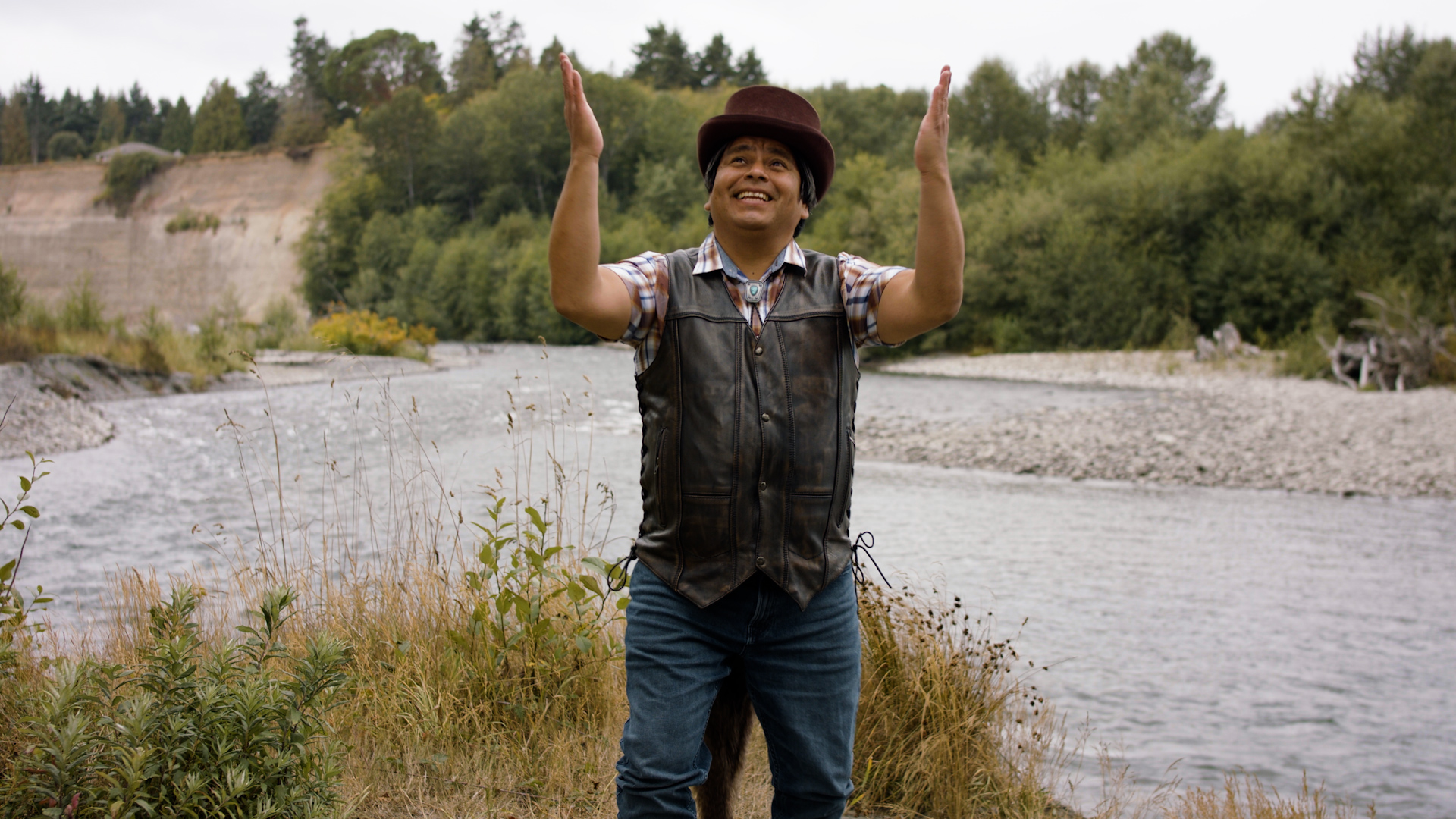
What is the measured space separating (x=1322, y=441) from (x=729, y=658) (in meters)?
18.0


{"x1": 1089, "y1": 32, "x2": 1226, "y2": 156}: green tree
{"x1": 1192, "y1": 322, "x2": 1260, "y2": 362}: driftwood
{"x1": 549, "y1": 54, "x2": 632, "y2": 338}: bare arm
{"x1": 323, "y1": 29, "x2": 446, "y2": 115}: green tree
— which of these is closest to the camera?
{"x1": 549, "y1": 54, "x2": 632, "y2": 338}: bare arm

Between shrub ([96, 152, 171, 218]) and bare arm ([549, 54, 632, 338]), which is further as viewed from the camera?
shrub ([96, 152, 171, 218])

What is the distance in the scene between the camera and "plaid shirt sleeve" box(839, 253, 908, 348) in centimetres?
229

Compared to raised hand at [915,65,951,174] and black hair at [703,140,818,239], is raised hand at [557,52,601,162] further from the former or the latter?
raised hand at [915,65,951,174]

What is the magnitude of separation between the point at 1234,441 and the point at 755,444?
17.9 m

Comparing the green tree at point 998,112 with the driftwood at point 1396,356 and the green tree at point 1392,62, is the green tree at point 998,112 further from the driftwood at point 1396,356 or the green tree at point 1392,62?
the driftwood at point 1396,356

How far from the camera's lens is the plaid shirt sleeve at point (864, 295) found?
229 cm

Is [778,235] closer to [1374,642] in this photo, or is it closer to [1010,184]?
[1374,642]

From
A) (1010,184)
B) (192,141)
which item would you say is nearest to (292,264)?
(192,141)

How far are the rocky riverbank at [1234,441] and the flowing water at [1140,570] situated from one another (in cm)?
86

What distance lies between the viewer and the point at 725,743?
2492 mm

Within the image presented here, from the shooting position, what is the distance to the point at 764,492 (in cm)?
221

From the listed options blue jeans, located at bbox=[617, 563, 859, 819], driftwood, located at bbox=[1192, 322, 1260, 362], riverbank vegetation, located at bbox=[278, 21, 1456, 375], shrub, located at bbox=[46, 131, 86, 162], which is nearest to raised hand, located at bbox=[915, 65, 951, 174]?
blue jeans, located at bbox=[617, 563, 859, 819]

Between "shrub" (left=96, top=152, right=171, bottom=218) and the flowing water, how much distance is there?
7486cm
